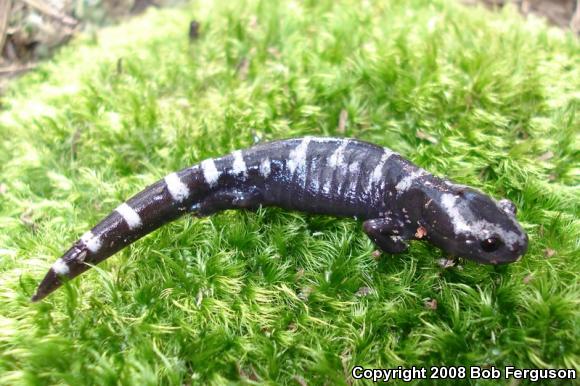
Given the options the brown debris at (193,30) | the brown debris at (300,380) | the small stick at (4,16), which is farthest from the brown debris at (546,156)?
the small stick at (4,16)

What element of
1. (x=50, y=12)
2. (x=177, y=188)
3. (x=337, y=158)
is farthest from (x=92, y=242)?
(x=50, y=12)

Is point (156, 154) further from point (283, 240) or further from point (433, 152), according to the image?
point (433, 152)

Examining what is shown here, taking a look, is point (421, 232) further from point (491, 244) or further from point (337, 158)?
point (337, 158)

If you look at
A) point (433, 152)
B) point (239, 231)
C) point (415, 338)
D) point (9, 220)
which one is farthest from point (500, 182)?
point (9, 220)

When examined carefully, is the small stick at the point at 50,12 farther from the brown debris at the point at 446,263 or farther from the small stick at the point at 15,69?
the brown debris at the point at 446,263

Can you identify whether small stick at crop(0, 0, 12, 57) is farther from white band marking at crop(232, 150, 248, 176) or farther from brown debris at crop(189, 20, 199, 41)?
white band marking at crop(232, 150, 248, 176)
